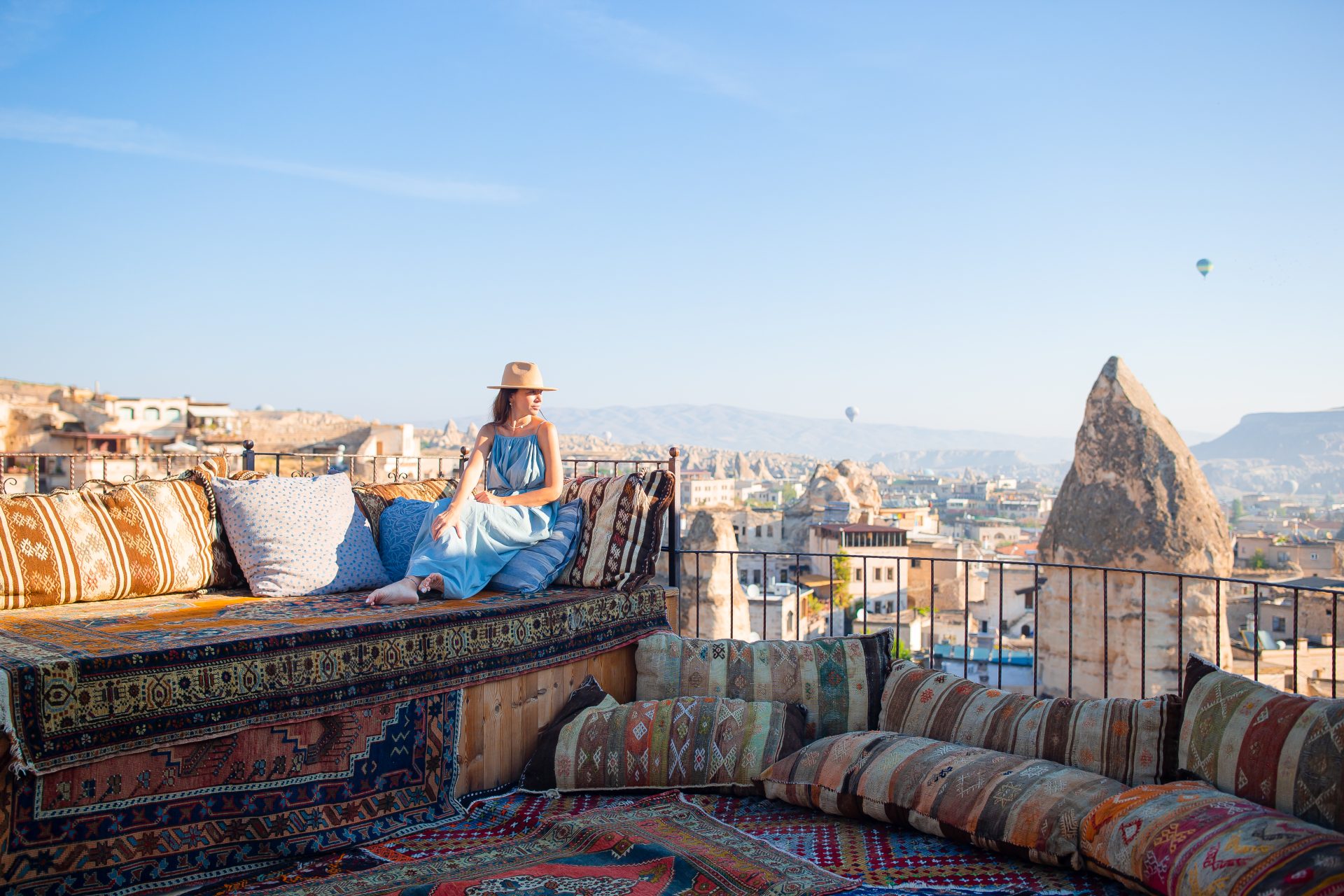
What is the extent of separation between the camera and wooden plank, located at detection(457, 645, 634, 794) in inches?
130

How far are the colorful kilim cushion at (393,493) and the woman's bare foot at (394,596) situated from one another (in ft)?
2.40

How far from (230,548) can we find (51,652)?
1399mm

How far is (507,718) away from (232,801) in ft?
3.51

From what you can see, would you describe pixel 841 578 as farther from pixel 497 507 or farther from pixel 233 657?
pixel 233 657

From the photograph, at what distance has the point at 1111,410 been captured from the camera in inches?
500

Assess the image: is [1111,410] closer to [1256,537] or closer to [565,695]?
[565,695]

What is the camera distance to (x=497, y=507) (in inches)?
153

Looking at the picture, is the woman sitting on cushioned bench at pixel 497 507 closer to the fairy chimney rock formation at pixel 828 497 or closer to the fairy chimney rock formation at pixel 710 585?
the fairy chimney rock formation at pixel 710 585

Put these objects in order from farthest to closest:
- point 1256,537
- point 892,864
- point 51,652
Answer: point 1256,537 < point 892,864 < point 51,652

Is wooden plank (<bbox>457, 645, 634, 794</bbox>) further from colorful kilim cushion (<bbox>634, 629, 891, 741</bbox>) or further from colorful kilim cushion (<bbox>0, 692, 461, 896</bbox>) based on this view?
colorful kilim cushion (<bbox>634, 629, 891, 741</bbox>)

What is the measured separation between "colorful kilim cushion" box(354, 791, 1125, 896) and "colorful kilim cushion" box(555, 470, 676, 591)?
0.99 meters

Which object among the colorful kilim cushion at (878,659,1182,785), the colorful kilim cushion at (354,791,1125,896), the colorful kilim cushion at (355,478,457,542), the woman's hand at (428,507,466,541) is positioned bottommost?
the colorful kilim cushion at (354,791,1125,896)

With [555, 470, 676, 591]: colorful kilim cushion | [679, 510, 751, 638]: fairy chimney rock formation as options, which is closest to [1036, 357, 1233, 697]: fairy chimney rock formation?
[679, 510, 751, 638]: fairy chimney rock formation

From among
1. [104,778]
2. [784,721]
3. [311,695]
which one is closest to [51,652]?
[104,778]
